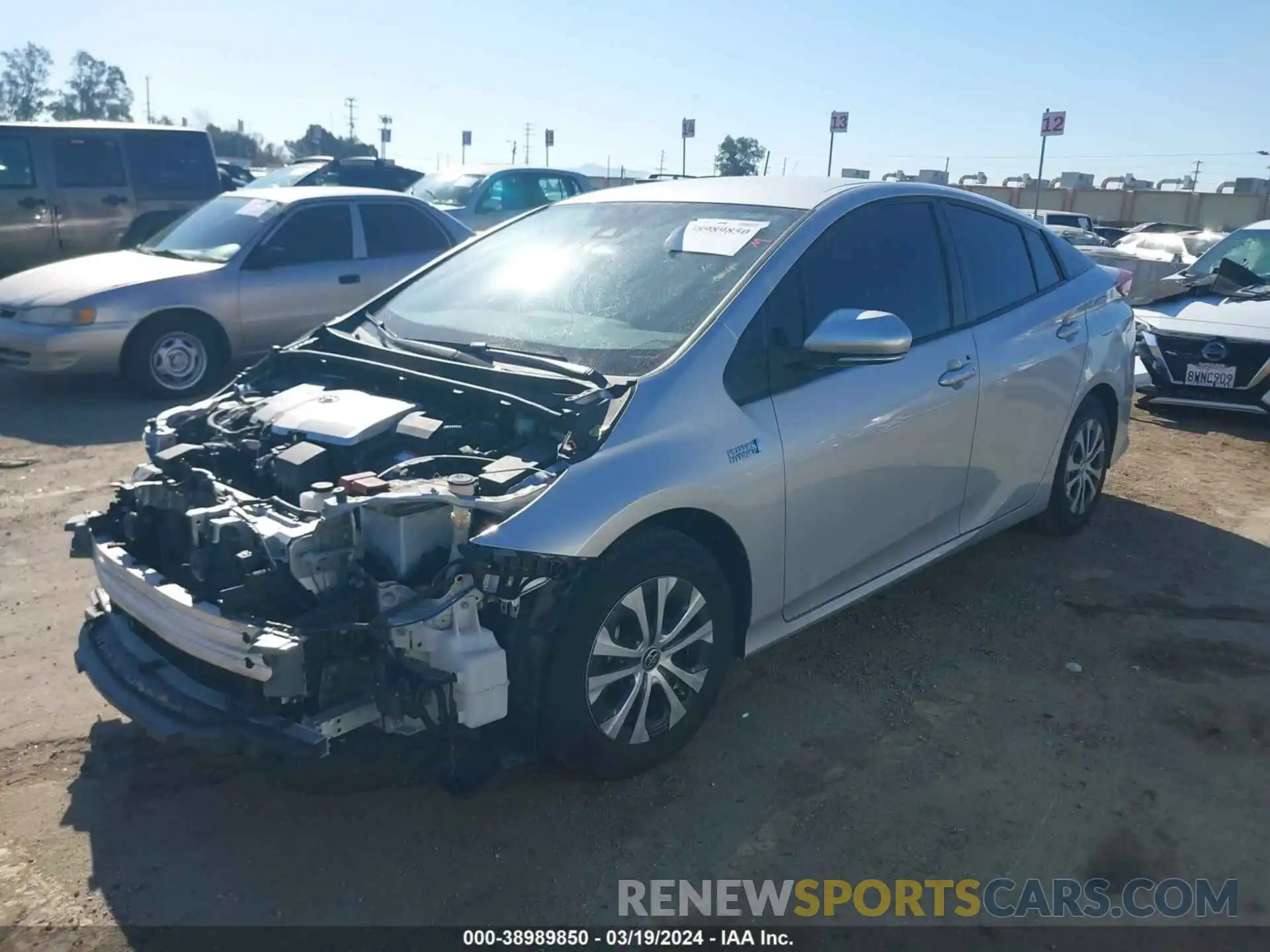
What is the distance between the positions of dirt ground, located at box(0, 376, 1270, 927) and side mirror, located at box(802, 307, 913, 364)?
1.32 metres

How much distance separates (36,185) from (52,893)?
1057 centimetres

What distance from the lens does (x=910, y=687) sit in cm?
404

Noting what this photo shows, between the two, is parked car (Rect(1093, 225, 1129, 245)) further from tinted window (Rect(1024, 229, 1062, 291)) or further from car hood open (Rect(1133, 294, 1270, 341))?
tinted window (Rect(1024, 229, 1062, 291))

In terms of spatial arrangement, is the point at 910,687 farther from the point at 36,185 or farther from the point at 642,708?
the point at 36,185

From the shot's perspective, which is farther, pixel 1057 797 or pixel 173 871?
pixel 1057 797

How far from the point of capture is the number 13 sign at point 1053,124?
867 inches

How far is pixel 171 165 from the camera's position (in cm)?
1166

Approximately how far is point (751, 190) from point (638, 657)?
206 centimetres

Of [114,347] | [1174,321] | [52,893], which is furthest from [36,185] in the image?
[1174,321]

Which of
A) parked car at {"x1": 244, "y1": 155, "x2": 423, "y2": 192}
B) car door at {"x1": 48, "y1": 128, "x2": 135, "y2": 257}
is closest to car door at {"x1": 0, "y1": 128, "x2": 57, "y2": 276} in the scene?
car door at {"x1": 48, "y1": 128, "x2": 135, "y2": 257}

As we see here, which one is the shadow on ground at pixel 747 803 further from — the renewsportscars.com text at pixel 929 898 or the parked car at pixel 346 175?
the parked car at pixel 346 175

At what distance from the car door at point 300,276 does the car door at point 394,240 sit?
105 millimetres

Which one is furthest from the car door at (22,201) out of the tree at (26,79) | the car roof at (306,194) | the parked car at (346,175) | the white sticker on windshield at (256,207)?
the tree at (26,79)

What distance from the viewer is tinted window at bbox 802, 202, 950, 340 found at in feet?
12.4
